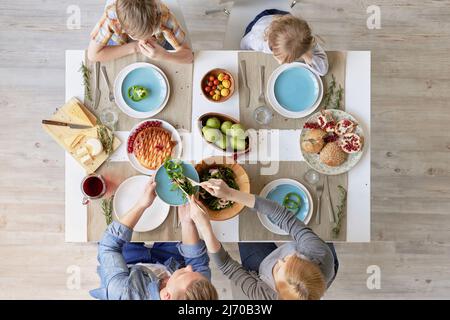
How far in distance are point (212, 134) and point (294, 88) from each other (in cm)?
40

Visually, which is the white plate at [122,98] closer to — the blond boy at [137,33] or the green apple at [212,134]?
the blond boy at [137,33]

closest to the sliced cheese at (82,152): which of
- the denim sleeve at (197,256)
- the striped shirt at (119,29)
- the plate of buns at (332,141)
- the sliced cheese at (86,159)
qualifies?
the sliced cheese at (86,159)

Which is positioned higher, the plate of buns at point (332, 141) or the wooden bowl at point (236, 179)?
the plate of buns at point (332, 141)

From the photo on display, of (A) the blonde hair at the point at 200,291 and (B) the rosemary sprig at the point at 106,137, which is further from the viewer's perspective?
(B) the rosemary sprig at the point at 106,137

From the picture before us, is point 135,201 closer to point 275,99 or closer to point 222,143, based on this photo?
point 222,143

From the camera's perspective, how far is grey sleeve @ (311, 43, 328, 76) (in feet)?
5.58

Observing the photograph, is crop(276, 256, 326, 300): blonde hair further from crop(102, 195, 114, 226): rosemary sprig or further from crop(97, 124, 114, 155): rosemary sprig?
crop(97, 124, 114, 155): rosemary sprig

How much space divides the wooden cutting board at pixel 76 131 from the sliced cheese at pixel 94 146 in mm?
19

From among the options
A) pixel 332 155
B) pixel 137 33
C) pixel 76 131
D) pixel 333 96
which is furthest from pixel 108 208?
pixel 333 96

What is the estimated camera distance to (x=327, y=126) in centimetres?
173

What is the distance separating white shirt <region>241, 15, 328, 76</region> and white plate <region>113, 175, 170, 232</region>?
28.8 inches

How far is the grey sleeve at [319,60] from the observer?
1701mm

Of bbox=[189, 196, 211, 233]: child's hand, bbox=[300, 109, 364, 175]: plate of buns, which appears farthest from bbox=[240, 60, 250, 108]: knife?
bbox=[189, 196, 211, 233]: child's hand

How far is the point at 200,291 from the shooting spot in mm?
1457
